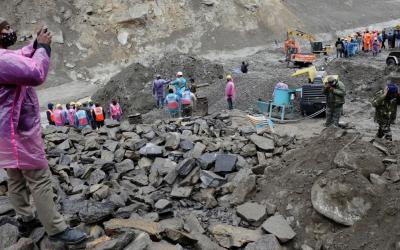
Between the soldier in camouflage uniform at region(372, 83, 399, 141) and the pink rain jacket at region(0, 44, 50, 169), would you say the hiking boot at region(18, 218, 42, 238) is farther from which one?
the soldier in camouflage uniform at region(372, 83, 399, 141)

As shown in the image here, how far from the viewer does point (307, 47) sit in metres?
32.2

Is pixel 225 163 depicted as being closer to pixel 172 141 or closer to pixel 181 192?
pixel 181 192

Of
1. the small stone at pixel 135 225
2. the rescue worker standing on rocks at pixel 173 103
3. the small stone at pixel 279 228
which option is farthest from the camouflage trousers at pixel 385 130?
the small stone at pixel 135 225

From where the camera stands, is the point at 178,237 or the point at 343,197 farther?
the point at 343,197

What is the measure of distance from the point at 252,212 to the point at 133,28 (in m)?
26.4

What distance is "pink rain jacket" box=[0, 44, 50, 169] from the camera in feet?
10.6

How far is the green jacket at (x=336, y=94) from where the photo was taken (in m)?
10.3

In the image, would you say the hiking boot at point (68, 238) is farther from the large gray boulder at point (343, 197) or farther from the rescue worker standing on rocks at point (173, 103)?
the rescue worker standing on rocks at point (173, 103)

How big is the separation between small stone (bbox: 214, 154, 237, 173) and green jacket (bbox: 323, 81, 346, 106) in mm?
4424

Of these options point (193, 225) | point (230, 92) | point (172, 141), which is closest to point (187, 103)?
point (230, 92)

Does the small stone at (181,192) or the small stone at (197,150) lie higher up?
the small stone at (197,150)

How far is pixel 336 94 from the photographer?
10.4 meters

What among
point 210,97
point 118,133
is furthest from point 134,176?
point 210,97

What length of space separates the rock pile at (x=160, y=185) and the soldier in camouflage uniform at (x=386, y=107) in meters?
2.50
